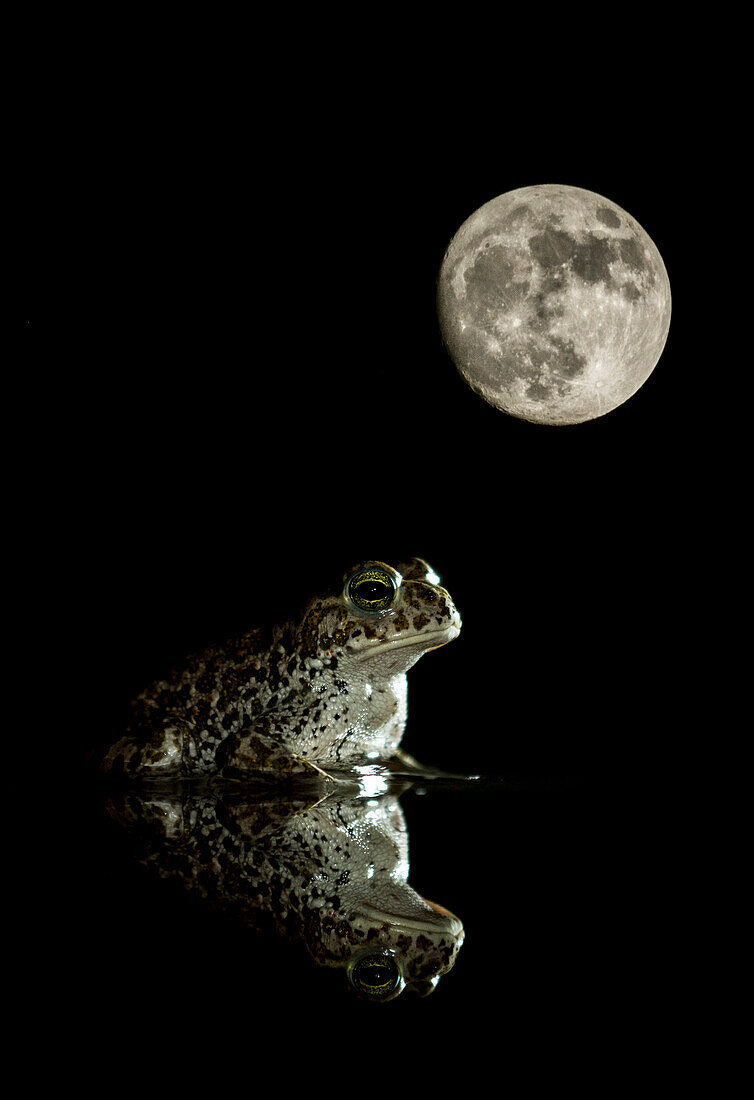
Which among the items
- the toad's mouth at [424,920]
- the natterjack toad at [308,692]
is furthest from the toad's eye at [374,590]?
→ the toad's mouth at [424,920]

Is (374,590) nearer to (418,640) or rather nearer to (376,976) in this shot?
(418,640)

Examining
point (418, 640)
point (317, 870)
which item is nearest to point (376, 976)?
point (317, 870)

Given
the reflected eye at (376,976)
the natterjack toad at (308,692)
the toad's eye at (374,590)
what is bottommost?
the reflected eye at (376,976)

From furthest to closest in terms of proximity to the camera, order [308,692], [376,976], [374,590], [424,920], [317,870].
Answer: [308,692] < [374,590] < [317,870] < [424,920] < [376,976]

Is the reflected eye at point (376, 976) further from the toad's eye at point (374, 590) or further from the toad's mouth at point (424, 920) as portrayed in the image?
the toad's eye at point (374, 590)

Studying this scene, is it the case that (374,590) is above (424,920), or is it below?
above

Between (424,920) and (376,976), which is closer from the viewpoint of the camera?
(376,976)

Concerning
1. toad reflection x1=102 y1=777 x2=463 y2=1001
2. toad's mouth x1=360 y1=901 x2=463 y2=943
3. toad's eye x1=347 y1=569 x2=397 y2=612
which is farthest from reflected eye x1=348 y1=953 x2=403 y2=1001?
toad's eye x1=347 y1=569 x2=397 y2=612

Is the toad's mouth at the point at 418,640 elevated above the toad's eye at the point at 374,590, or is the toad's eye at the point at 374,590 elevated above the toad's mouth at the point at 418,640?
the toad's eye at the point at 374,590
